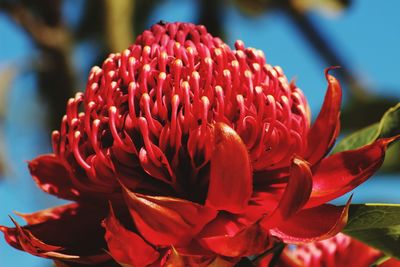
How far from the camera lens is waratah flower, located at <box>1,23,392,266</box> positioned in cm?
165

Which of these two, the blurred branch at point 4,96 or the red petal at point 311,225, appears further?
the blurred branch at point 4,96

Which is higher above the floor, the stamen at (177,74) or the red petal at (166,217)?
the stamen at (177,74)

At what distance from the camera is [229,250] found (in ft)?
5.33

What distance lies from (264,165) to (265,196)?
0.08 meters

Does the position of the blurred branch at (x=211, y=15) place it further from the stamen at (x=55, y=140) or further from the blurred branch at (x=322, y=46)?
the stamen at (x=55, y=140)

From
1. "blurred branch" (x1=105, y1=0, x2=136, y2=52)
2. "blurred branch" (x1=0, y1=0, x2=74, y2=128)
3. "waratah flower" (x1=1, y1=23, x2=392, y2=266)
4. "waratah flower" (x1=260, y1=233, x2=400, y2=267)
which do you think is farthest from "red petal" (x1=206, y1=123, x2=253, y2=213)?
"blurred branch" (x1=105, y1=0, x2=136, y2=52)

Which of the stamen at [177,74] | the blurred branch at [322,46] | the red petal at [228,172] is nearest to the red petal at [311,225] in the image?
the red petal at [228,172]

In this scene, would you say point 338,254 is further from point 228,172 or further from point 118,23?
point 118,23

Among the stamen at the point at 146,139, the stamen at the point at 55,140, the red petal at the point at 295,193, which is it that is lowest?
the red petal at the point at 295,193

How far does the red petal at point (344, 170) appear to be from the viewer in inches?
70.0

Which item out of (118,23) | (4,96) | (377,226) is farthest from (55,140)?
(4,96)

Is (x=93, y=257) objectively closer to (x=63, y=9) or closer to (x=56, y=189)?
(x=56, y=189)

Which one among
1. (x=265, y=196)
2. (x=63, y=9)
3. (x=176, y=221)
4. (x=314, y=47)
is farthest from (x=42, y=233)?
(x=314, y=47)

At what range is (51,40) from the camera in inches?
207
